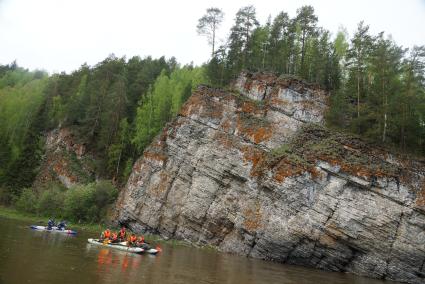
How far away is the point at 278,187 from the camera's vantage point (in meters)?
34.5

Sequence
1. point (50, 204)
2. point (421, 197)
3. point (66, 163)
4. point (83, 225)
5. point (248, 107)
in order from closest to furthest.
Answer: point (421, 197)
point (248, 107)
point (83, 225)
point (50, 204)
point (66, 163)

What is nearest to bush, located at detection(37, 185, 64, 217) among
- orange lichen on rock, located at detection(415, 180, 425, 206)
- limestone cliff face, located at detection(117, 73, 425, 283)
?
limestone cliff face, located at detection(117, 73, 425, 283)

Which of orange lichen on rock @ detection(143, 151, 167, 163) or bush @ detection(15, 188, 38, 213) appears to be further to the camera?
bush @ detection(15, 188, 38, 213)

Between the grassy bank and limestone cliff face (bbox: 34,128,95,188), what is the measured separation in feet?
17.0

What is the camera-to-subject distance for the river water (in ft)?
56.6

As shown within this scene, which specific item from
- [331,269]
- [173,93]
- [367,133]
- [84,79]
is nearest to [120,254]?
[331,269]

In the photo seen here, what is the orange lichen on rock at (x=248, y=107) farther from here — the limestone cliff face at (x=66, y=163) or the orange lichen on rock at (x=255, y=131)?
the limestone cliff face at (x=66, y=163)

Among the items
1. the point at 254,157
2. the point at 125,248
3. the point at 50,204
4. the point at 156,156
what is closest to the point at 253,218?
the point at 254,157

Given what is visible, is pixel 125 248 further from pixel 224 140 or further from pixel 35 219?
pixel 35 219

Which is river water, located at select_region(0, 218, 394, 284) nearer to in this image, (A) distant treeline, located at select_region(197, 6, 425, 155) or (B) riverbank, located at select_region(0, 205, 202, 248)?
(B) riverbank, located at select_region(0, 205, 202, 248)

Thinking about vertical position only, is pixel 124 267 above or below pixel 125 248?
above

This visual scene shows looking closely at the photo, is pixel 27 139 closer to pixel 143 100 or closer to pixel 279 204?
pixel 143 100

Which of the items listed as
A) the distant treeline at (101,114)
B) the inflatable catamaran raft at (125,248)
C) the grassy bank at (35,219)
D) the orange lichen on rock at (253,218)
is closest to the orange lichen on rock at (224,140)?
the orange lichen on rock at (253,218)

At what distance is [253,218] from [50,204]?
26.1m
